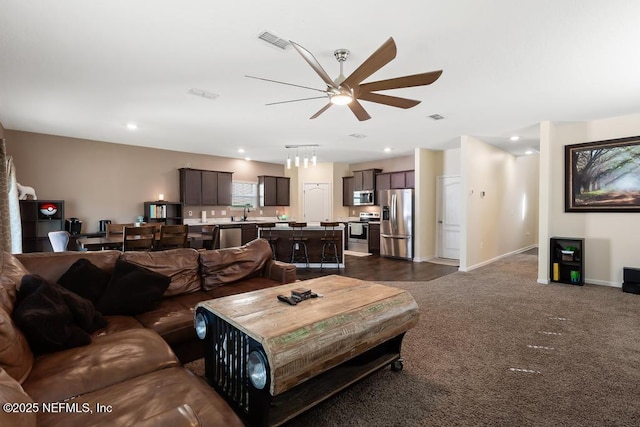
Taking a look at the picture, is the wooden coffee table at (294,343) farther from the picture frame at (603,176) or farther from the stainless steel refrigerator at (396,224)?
the stainless steel refrigerator at (396,224)

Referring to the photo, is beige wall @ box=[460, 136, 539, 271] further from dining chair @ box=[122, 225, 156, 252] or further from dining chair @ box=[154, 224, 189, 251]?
dining chair @ box=[122, 225, 156, 252]

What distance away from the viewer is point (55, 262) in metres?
2.41

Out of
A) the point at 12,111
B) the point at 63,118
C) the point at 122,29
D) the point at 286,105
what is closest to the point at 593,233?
the point at 286,105

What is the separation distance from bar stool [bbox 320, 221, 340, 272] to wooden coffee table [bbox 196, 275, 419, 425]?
3862 millimetres

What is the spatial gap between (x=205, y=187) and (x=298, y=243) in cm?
290

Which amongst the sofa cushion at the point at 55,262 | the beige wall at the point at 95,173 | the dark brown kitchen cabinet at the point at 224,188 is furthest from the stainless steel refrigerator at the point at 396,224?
the sofa cushion at the point at 55,262

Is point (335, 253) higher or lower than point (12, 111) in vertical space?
lower

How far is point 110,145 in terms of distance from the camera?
6387 millimetres

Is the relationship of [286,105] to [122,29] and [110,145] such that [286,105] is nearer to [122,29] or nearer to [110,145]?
[122,29]

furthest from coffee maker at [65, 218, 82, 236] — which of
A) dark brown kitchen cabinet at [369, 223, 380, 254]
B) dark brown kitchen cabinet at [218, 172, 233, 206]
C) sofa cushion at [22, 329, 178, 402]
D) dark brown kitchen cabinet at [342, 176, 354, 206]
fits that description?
dark brown kitchen cabinet at [342, 176, 354, 206]

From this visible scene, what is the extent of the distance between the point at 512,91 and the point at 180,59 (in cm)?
363

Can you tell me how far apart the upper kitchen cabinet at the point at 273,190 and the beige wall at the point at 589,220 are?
6177 mm

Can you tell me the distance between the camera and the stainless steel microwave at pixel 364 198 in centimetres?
870

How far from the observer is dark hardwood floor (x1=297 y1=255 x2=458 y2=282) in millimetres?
5473
